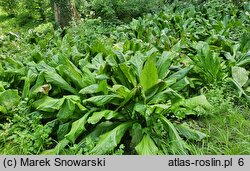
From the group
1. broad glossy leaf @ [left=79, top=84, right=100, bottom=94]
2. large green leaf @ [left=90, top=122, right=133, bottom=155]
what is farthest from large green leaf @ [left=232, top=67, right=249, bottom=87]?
broad glossy leaf @ [left=79, top=84, right=100, bottom=94]

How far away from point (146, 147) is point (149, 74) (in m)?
0.81

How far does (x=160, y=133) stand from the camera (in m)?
3.58

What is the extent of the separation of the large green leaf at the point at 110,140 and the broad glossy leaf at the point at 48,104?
2.06 ft

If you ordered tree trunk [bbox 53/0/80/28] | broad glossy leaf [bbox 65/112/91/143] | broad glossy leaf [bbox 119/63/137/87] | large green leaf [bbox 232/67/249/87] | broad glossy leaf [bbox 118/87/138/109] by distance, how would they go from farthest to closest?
tree trunk [bbox 53/0/80/28], large green leaf [bbox 232/67/249/87], broad glossy leaf [bbox 119/63/137/87], broad glossy leaf [bbox 118/87/138/109], broad glossy leaf [bbox 65/112/91/143]

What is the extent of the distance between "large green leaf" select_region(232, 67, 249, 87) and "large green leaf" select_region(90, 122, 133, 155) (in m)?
1.78

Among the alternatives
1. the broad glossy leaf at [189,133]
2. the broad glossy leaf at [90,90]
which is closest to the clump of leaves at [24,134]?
the broad glossy leaf at [90,90]

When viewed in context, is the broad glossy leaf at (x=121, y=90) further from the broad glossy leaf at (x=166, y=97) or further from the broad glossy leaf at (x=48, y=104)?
the broad glossy leaf at (x=48, y=104)

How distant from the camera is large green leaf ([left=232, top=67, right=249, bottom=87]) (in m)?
4.49

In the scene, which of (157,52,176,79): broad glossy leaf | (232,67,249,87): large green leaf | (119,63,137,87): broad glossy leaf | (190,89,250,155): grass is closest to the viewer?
(190,89,250,155): grass

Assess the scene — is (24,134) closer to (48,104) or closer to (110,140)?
(48,104)

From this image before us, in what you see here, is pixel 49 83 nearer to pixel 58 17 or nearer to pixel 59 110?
pixel 59 110

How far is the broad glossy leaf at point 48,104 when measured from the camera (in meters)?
3.74

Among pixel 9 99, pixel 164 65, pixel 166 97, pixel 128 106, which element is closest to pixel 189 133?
pixel 166 97

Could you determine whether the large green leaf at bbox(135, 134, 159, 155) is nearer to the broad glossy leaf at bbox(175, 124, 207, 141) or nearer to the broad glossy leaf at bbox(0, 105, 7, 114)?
the broad glossy leaf at bbox(175, 124, 207, 141)
